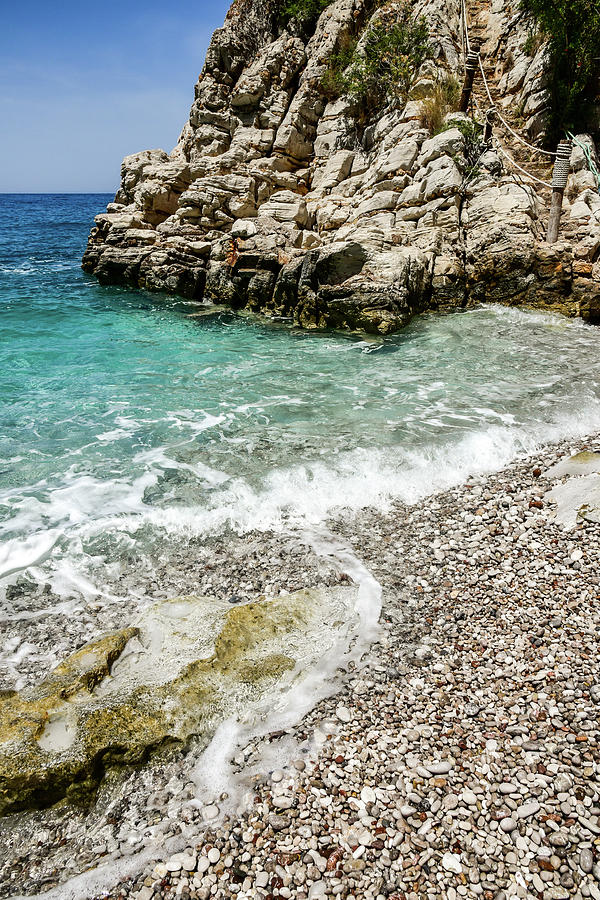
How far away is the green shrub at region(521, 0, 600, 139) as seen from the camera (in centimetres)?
2042

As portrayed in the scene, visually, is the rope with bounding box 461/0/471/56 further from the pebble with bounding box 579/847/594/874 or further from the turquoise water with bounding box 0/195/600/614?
the pebble with bounding box 579/847/594/874

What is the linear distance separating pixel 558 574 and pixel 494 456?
13.2ft

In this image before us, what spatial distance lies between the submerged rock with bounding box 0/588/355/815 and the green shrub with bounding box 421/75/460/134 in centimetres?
2485

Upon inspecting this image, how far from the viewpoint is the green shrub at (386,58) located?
2442 centimetres

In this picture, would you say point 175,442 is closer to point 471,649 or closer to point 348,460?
point 348,460

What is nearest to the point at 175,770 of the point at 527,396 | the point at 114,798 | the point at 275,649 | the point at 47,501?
the point at 114,798

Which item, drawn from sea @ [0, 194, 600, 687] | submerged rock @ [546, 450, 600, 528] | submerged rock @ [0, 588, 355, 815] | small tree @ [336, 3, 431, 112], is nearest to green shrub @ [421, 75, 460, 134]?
Result: small tree @ [336, 3, 431, 112]

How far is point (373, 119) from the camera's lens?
2578 cm

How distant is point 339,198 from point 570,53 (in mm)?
11389

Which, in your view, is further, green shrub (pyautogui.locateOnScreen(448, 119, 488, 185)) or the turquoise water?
green shrub (pyautogui.locateOnScreen(448, 119, 488, 185))

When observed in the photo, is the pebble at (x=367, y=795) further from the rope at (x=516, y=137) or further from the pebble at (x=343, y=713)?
the rope at (x=516, y=137)

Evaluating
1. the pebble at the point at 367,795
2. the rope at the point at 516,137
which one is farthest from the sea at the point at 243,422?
the rope at the point at 516,137

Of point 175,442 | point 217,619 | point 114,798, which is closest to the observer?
point 114,798

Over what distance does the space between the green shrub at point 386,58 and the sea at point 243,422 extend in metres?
14.5
